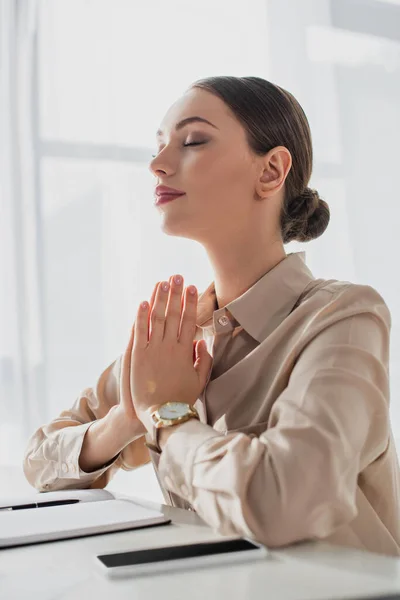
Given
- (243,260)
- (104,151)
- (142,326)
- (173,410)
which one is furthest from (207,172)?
(104,151)

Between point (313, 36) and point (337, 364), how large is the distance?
7.88 ft

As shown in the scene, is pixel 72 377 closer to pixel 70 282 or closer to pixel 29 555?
pixel 70 282

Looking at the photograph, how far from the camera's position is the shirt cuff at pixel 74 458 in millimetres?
1352

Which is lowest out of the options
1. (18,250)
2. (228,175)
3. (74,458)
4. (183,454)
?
(74,458)

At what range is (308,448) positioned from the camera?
86cm

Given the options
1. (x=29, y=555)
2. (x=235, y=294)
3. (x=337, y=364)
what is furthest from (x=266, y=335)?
(x=29, y=555)

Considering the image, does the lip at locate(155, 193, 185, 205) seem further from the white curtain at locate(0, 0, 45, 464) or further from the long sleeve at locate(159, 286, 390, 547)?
the white curtain at locate(0, 0, 45, 464)

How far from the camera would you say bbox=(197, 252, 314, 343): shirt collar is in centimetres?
122

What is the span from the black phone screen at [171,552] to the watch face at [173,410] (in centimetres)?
24

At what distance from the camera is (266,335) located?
47.6 inches

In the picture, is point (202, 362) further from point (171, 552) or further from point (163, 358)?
point (171, 552)

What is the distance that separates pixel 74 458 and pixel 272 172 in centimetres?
61

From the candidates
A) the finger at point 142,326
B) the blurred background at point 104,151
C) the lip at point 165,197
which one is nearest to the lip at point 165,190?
the lip at point 165,197

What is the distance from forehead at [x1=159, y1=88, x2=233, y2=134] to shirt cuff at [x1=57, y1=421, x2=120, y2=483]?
55 cm
